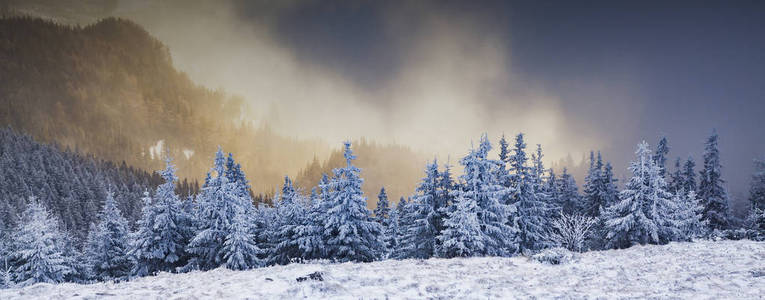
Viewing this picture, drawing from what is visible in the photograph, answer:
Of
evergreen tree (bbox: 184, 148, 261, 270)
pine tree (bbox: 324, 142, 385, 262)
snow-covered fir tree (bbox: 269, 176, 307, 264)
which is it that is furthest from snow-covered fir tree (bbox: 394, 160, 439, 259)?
evergreen tree (bbox: 184, 148, 261, 270)

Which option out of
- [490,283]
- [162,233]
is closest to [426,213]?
[490,283]

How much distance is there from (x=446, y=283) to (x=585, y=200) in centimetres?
4444

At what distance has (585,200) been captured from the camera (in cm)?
4938

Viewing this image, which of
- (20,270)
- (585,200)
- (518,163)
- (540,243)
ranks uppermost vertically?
(518,163)

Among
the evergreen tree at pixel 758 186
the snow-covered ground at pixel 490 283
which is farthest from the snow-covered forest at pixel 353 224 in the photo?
the evergreen tree at pixel 758 186

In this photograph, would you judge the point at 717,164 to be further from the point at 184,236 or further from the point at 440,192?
the point at 184,236

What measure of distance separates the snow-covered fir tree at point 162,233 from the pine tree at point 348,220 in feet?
40.1

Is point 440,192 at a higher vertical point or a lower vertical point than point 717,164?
lower

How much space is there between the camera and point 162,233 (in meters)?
27.9

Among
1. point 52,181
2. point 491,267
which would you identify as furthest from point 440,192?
point 52,181

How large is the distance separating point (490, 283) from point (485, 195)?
41.9 ft

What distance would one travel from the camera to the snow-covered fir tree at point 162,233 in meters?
27.6

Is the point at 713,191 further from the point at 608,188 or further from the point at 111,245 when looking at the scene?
the point at 111,245

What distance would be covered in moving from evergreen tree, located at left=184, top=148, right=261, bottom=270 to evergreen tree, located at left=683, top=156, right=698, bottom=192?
196 ft
